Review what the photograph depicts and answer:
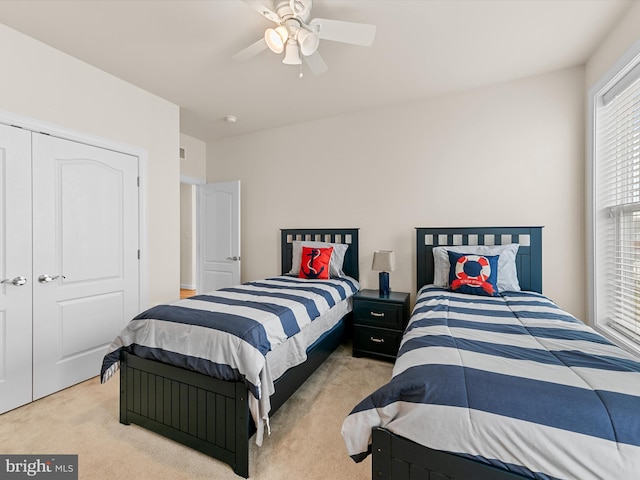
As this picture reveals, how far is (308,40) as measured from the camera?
6.03ft

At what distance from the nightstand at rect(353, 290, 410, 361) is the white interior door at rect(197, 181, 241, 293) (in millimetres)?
1992

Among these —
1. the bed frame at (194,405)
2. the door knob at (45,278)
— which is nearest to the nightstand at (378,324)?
the bed frame at (194,405)

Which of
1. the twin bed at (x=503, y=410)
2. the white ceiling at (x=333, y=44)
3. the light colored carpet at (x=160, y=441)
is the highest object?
the white ceiling at (x=333, y=44)

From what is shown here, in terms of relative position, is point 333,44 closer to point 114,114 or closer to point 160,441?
point 114,114

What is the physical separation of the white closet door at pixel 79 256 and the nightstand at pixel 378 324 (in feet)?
7.54

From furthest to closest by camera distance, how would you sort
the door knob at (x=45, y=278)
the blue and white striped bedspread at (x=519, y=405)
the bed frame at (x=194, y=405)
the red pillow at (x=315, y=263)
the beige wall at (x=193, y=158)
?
the beige wall at (x=193, y=158), the red pillow at (x=315, y=263), the door knob at (x=45, y=278), the bed frame at (x=194, y=405), the blue and white striped bedspread at (x=519, y=405)

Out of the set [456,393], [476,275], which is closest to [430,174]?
[476,275]

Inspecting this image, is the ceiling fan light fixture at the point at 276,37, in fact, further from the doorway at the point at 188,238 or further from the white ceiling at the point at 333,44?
the doorway at the point at 188,238

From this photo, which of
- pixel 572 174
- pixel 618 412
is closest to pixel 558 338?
pixel 618 412

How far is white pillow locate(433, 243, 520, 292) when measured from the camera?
249 cm

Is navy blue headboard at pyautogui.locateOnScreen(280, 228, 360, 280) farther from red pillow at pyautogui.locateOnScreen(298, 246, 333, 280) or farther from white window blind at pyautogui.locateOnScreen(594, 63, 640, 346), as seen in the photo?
white window blind at pyautogui.locateOnScreen(594, 63, 640, 346)

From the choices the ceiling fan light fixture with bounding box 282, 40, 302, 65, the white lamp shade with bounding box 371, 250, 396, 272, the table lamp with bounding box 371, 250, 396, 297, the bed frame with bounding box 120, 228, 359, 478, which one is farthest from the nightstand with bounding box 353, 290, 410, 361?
the ceiling fan light fixture with bounding box 282, 40, 302, 65

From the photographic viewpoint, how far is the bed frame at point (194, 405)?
4.86 feet

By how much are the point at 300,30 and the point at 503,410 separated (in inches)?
87.0
